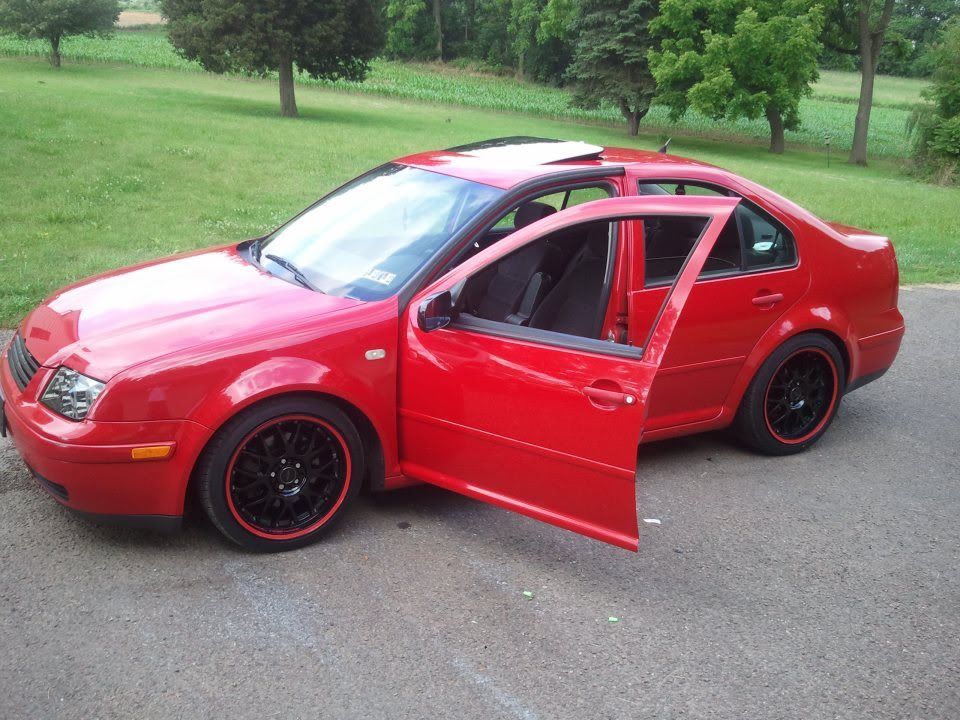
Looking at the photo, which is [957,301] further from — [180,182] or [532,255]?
[180,182]

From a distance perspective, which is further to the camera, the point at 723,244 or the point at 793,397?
the point at 793,397

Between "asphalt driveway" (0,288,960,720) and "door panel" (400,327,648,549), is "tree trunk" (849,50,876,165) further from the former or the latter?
"door panel" (400,327,648,549)

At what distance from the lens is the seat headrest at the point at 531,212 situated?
15.5 ft

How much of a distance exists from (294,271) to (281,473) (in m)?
1.14

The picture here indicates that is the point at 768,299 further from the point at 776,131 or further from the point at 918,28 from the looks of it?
the point at 918,28

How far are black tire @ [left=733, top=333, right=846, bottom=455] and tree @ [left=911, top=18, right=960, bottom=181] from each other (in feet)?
95.0

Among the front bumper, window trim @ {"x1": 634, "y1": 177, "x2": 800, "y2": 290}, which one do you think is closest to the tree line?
window trim @ {"x1": 634, "y1": 177, "x2": 800, "y2": 290}

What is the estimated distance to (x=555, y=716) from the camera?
10.3ft

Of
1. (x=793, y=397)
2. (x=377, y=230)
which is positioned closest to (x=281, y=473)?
(x=377, y=230)

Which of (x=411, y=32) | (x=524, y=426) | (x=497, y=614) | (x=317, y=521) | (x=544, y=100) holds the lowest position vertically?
(x=497, y=614)

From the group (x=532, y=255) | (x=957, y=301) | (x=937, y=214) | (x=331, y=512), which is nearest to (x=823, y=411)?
(x=532, y=255)

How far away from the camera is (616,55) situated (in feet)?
136

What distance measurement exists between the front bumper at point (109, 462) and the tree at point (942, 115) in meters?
32.1

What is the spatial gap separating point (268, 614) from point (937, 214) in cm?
1976
